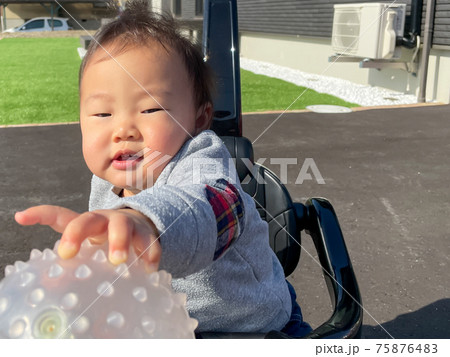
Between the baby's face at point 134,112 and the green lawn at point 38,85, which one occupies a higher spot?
the baby's face at point 134,112

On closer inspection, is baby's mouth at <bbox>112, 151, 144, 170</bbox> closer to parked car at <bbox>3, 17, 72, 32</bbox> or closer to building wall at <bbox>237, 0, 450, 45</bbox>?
building wall at <bbox>237, 0, 450, 45</bbox>

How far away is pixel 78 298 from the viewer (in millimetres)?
572

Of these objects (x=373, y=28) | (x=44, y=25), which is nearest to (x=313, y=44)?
(x=373, y=28)

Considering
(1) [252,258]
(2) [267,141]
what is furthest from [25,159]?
(1) [252,258]

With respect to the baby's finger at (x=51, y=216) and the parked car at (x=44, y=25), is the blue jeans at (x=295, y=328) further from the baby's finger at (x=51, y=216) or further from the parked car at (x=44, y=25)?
the parked car at (x=44, y=25)

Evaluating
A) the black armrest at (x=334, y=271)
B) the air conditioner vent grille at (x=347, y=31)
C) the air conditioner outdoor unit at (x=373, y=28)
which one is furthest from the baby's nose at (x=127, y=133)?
the air conditioner vent grille at (x=347, y=31)

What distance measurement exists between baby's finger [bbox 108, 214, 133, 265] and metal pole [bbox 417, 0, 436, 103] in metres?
9.16

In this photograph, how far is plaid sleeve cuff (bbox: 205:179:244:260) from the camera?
2.97 ft

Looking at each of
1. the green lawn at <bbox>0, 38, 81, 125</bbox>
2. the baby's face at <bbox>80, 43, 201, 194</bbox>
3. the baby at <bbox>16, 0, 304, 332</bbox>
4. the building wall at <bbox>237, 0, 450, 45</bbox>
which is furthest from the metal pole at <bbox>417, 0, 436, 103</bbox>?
the baby's face at <bbox>80, 43, 201, 194</bbox>

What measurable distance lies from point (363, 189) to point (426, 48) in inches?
196

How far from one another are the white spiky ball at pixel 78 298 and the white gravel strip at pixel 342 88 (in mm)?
8946

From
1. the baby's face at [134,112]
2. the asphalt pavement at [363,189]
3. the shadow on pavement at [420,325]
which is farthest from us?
the asphalt pavement at [363,189]

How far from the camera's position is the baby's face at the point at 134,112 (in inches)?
41.4
